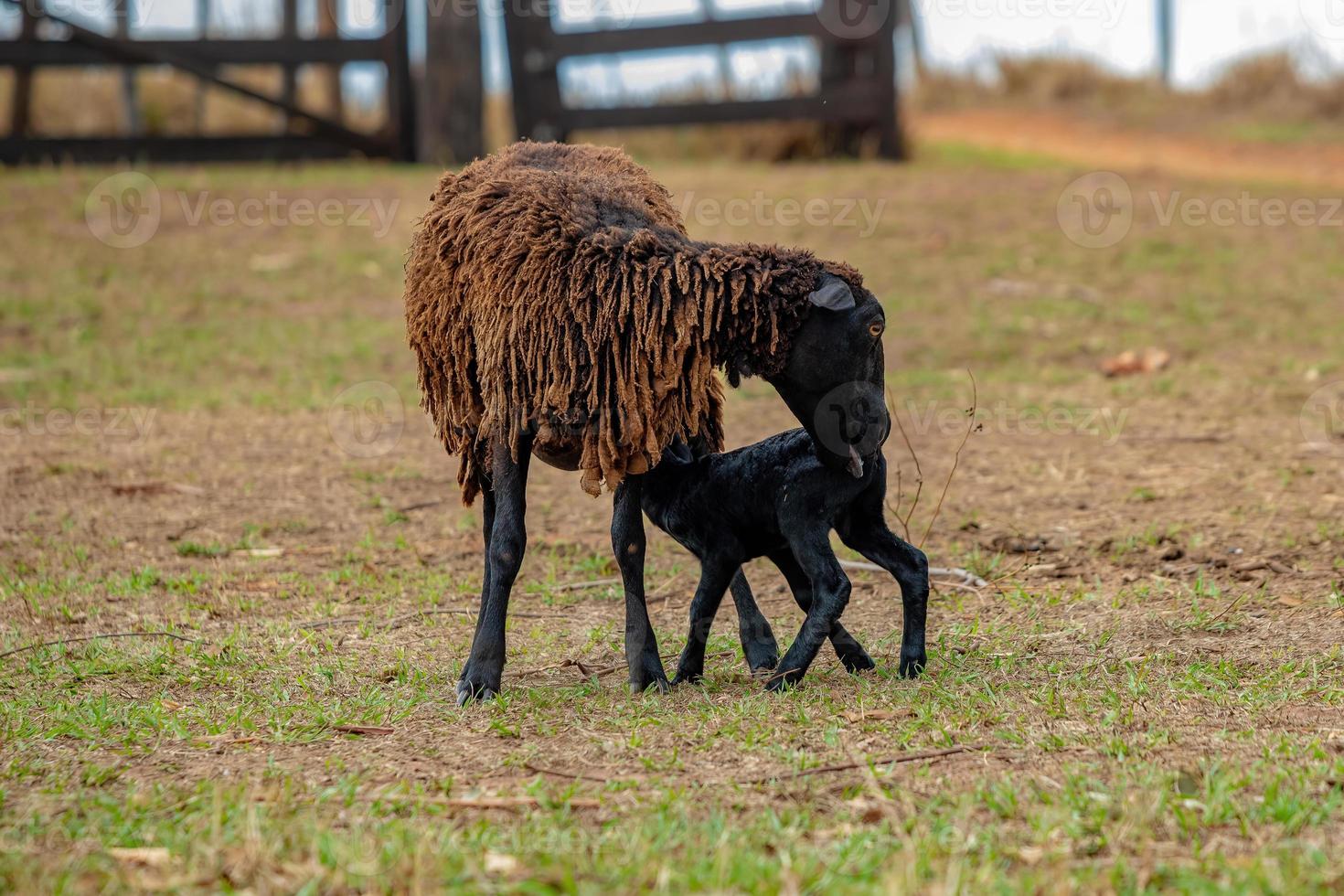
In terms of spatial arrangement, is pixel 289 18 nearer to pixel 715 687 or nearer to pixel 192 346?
pixel 192 346

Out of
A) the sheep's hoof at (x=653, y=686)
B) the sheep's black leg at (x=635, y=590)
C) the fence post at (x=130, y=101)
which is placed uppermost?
the fence post at (x=130, y=101)

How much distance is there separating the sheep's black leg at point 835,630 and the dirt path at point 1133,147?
500 inches

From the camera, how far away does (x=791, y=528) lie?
16.0ft

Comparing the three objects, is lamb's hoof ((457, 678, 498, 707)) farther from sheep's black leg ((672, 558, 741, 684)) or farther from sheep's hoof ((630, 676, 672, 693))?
sheep's black leg ((672, 558, 741, 684))

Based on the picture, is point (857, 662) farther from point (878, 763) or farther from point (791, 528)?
point (878, 763)

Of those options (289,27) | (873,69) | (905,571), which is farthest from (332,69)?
(905,571)

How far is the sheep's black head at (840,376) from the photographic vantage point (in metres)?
4.66

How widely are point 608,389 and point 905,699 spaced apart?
1.39m

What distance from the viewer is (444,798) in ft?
12.5

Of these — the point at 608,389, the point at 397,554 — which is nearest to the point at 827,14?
the point at 397,554

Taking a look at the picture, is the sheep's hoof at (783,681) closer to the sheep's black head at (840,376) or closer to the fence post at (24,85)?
the sheep's black head at (840,376)

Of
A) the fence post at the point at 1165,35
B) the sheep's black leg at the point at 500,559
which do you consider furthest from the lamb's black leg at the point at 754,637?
the fence post at the point at 1165,35

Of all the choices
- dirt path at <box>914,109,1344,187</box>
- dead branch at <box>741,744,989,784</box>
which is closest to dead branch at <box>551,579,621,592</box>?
dead branch at <box>741,744,989,784</box>

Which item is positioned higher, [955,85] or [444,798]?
[955,85]
